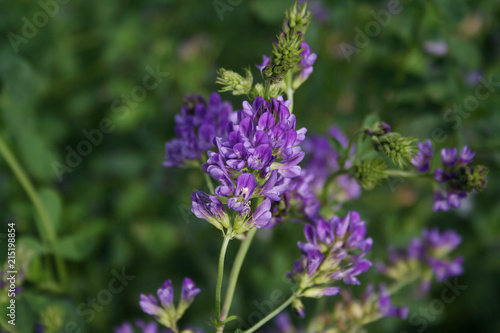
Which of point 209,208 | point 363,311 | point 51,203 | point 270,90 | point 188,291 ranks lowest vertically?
point 363,311

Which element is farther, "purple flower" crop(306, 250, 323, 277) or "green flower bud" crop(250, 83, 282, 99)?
"purple flower" crop(306, 250, 323, 277)

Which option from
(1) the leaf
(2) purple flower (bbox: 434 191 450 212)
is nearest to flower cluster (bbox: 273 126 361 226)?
(2) purple flower (bbox: 434 191 450 212)

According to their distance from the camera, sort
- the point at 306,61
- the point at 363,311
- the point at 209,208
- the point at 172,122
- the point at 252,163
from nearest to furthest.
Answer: the point at 252,163, the point at 209,208, the point at 306,61, the point at 363,311, the point at 172,122

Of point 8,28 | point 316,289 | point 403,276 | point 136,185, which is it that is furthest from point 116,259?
point 316,289

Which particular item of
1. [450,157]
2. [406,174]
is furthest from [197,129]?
[450,157]

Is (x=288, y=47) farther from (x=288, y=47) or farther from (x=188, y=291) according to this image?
(x=188, y=291)

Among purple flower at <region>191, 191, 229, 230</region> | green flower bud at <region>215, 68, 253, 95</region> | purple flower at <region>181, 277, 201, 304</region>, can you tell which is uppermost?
green flower bud at <region>215, 68, 253, 95</region>

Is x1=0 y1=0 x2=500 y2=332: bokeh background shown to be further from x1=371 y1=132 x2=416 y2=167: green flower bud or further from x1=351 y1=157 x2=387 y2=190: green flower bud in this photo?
x1=371 y1=132 x2=416 y2=167: green flower bud
